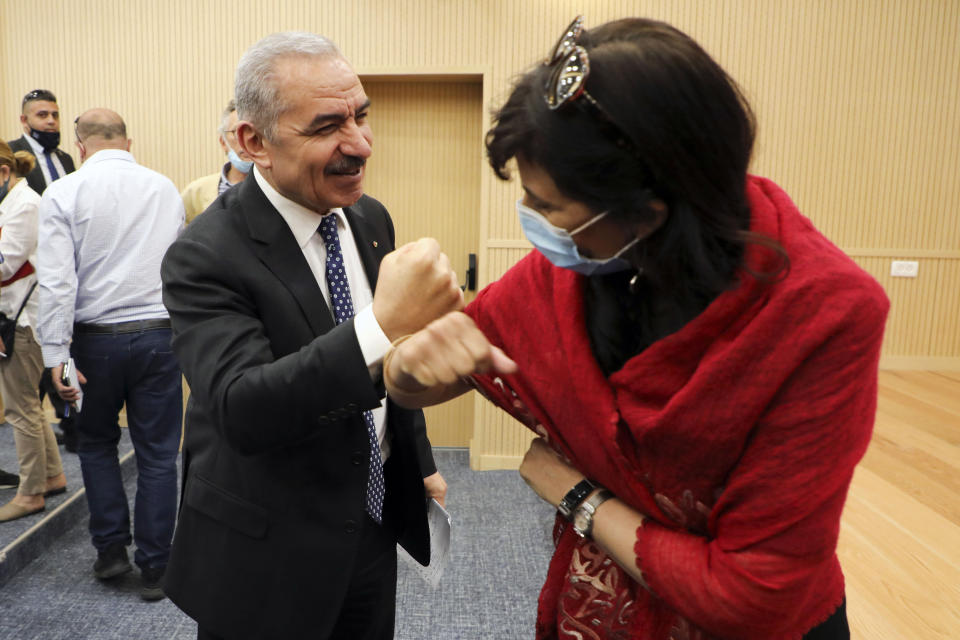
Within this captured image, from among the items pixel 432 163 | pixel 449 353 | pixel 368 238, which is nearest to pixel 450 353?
pixel 449 353

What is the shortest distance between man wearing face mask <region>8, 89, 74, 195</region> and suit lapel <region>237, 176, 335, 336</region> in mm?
3417

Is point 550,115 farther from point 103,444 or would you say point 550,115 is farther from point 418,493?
point 103,444

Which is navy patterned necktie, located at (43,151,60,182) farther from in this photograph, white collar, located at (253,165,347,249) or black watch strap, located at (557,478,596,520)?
black watch strap, located at (557,478,596,520)

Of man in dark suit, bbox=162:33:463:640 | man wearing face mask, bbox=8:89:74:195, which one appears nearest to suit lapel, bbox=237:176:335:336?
man in dark suit, bbox=162:33:463:640

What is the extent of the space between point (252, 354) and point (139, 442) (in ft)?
6.99

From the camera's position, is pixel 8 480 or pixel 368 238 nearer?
pixel 368 238

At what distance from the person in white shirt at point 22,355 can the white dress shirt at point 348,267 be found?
2314mm

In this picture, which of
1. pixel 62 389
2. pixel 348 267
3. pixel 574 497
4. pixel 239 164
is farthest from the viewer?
pixel 239 164

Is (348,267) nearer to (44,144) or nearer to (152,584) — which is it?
(152,584)

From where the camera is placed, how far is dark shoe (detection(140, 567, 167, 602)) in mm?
2768

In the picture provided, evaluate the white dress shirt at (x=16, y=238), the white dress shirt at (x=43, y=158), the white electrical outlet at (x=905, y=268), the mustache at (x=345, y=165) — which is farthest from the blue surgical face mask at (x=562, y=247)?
the white electrical outlet at (x=905, y=268)

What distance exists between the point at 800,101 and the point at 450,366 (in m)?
4.20

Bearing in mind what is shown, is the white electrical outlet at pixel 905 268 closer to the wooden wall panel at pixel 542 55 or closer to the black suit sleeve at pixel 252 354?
the wooden wall panel at pixel 542 55

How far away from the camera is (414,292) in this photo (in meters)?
1.02
